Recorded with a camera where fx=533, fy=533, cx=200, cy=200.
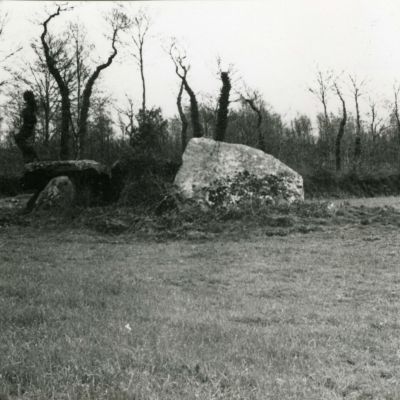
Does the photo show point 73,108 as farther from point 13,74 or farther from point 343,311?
point 343,311

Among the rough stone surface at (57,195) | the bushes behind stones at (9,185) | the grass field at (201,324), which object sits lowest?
the grass field at (201,324)

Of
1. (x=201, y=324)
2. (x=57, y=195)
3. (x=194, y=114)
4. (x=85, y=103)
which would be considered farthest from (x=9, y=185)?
(x=201, y=324)

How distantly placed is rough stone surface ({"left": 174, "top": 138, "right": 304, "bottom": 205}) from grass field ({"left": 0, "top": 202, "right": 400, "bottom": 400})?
6150 millimetres

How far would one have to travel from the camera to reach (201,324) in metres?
6.22

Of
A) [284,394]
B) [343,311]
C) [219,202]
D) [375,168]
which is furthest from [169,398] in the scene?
[375,168]

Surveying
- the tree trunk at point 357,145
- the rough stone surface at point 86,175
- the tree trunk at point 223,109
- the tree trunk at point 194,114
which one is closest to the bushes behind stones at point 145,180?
the rough stone surface at point 86,175

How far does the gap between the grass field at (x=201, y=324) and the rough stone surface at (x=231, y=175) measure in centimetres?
615

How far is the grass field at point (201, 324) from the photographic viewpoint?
4.53 metres

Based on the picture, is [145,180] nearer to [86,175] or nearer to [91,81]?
[86,175]

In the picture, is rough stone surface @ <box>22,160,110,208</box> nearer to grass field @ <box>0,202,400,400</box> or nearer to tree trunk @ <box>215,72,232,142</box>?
grass field @ <box>0,202,400,400</box>

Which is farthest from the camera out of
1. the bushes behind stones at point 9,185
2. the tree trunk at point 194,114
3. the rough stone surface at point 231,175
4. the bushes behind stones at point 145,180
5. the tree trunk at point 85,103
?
the tree trunk at point 194,114

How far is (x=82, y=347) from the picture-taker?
524 cm

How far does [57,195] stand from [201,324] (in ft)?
48.5

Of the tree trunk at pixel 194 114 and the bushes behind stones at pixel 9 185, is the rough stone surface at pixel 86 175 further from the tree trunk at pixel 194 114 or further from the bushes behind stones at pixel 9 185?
the tree trunk at pixel 194 114
